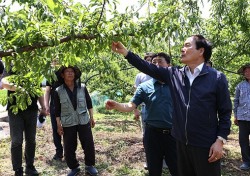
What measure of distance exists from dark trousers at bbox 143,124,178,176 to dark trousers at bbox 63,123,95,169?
1.33 metres

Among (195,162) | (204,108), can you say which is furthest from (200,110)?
(195,162)

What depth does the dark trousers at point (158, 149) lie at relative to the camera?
3.64 metres

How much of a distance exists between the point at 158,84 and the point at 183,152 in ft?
3.24

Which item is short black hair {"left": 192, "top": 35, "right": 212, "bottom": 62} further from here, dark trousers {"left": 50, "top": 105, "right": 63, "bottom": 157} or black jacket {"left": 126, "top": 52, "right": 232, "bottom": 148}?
dark trousers {"left": 50, "top": 105, "right": 63, "bottom": 157}

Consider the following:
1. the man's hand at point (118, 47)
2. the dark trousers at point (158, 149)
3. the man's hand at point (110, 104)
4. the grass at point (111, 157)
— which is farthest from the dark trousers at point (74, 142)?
the man's hand at point (118, 47)

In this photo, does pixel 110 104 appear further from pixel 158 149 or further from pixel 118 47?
pixel 158 149

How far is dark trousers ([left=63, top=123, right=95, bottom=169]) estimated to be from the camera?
4.65 metres

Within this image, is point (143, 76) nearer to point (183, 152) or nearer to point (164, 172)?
point (164, 172)

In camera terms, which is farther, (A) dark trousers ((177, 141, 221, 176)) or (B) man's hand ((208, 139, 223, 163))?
(A) dark trousers ((177, 141, 221, 176))

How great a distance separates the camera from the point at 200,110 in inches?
105

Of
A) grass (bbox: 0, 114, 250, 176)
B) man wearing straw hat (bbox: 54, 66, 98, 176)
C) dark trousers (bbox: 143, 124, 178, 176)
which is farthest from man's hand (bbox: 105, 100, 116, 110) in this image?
grass (bbox: 0, 114, 250, 176)

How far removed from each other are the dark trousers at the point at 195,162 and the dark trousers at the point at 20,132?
8.07 feet

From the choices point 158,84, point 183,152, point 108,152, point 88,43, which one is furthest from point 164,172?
point 88,43

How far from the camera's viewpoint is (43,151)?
6.29 metres
